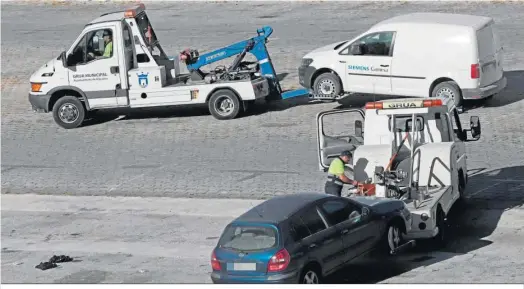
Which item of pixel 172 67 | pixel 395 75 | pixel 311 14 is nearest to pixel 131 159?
pixel 172 67

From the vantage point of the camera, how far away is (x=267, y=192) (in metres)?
20.4

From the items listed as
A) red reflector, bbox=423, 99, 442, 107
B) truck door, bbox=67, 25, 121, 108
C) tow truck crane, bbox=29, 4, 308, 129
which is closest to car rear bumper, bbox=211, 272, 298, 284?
red reflector, bbox=423, 99, 442, 107

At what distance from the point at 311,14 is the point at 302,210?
20778 millimetres

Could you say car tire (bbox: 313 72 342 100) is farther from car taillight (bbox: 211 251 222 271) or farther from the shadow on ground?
car taillight (bbox: 211 251 222 271)

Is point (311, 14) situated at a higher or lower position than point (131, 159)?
higher

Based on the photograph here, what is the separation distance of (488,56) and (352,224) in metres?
10.00

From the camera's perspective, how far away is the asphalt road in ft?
57.0

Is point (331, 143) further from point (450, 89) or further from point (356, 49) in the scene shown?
point (356, 49)

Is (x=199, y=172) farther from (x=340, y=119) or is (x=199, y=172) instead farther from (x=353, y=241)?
(x=353, y=241)

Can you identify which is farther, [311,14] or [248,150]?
[311,14]

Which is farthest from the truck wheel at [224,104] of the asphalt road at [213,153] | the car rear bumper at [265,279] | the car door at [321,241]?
the car rear bumper at [265,279]

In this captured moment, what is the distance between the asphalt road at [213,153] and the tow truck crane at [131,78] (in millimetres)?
567

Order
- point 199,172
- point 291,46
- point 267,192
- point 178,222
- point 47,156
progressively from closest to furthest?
point 178,222 < point 267,192 < point 199,172 < point 47,156 < point 291,46

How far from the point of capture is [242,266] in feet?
46.8
